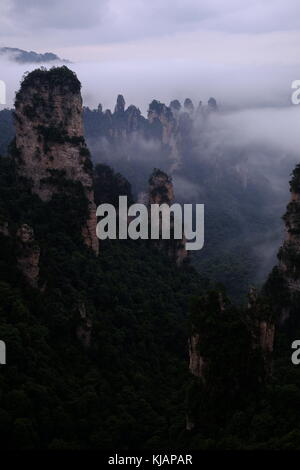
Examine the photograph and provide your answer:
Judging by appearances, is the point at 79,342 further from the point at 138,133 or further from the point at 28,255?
the point at 138,133

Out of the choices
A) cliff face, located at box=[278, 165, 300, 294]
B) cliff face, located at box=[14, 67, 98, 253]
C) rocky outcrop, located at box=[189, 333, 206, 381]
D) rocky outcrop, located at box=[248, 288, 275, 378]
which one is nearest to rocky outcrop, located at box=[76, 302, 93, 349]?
rocky outcrop, located at box=[189, 333, 206, 381]

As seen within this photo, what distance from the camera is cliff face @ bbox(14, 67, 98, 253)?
64.7 meters

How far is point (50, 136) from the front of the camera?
6462 centimetres

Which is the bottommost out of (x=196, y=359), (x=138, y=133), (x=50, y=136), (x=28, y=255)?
(x=196, y=359)

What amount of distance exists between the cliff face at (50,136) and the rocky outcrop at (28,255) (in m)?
15.9

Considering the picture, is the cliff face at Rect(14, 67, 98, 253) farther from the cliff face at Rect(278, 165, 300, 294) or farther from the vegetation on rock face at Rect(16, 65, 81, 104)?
the cliff face at Rect(278, 165, 300, 294)

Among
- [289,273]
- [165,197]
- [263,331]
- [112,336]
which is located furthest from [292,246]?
[165,197]

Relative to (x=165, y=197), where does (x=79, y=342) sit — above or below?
below

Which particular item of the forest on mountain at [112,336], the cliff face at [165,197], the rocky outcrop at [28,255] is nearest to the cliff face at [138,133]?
the cliff face at [165,197]

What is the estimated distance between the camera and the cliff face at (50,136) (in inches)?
2547

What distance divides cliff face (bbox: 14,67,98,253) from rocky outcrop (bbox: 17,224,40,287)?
15936 mm

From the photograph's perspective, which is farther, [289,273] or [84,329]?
[289,273]

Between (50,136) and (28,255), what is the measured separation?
21.3 meters

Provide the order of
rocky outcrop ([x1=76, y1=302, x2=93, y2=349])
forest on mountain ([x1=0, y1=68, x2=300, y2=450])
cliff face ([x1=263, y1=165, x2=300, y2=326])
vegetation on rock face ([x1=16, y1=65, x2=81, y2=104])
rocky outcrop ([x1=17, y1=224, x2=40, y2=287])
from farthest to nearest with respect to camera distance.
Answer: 1. vegetation on rock face ([x1=16, y1=65, x2=81, y2=104])
2. cliff face ([x1=263, y1=165, x2=300, y2=326])
3. rocky outcrop ([x1=76, y1=302, x2=93, y2=349])
4. rocky outcrop ([x1=17, y1=224, x2=40, y2=287])
5. forest on mountain ([x1=0, y1=68, x2=300, y2=450])
